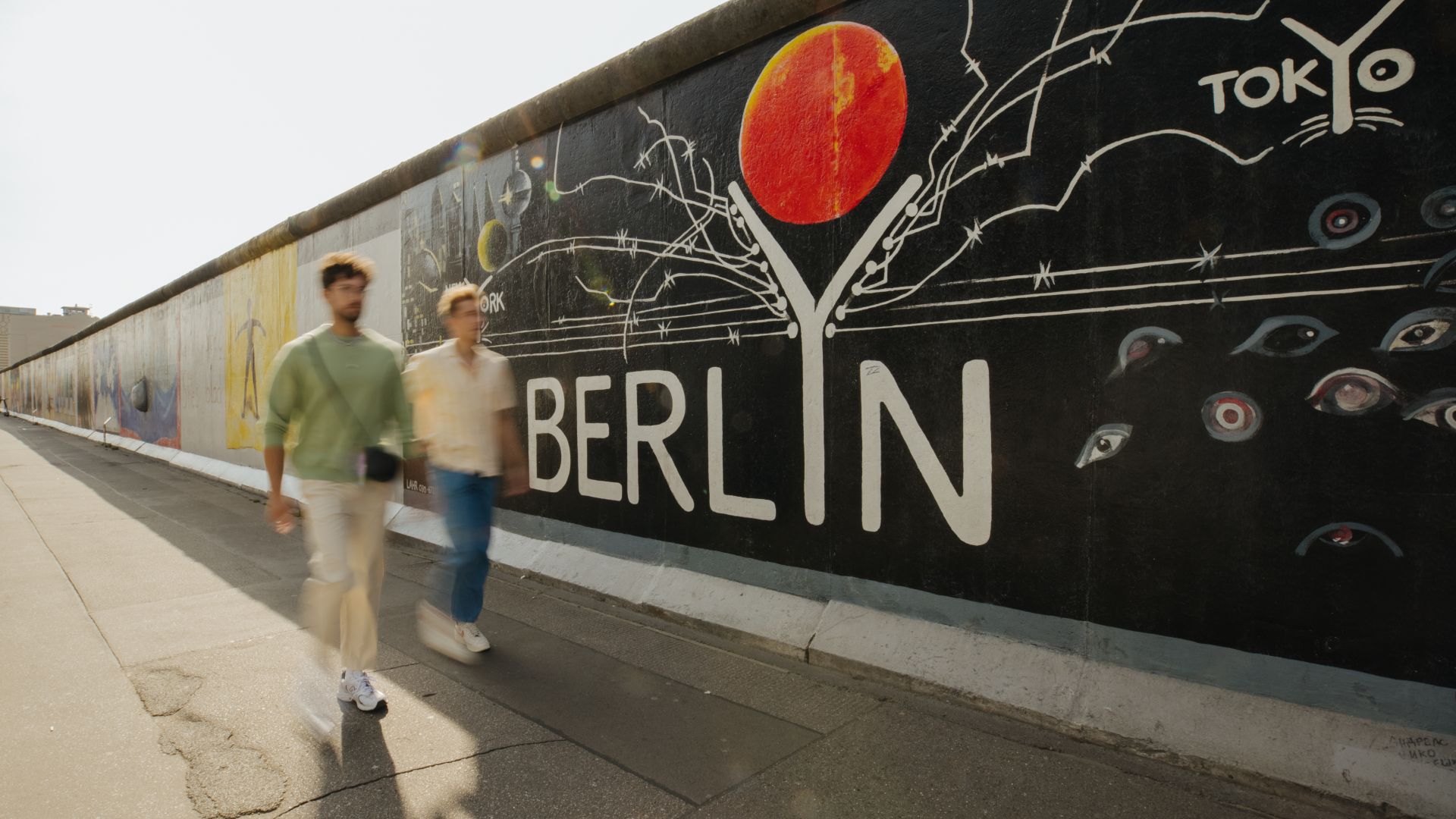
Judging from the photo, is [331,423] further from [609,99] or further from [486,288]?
[486,288]

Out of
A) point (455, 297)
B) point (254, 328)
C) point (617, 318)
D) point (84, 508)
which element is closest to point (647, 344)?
point (617, 318)

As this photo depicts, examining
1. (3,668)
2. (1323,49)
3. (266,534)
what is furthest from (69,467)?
(1323,49)

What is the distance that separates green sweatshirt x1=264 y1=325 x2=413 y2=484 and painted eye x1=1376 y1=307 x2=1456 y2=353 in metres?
3.95

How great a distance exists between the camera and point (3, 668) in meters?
3.79

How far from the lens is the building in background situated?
253 ft

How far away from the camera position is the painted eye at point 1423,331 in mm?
2545

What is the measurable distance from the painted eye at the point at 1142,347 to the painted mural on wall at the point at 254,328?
1167 cm

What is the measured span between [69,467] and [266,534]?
11.3 meters

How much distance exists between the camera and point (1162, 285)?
122 inches

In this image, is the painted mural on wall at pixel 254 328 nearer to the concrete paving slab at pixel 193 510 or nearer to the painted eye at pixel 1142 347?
the concrete paving slab at pixel 193 510

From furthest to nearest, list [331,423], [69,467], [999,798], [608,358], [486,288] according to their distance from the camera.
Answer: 1. [69,467]
2. [486,288]
3. [608,358]
4. [331,423]
5. [999,798]

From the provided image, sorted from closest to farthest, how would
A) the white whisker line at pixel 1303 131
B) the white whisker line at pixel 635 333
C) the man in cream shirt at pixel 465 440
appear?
the white whisker line at pixel 1303 131
the man in cream shirt at pixel 465 440
the white whisker line at pixel 635 333

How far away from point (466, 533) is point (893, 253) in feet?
8.81

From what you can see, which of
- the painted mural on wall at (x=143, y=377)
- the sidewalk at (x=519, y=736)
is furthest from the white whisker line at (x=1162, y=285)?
the painted mural on wall at (x=143, y=377)
